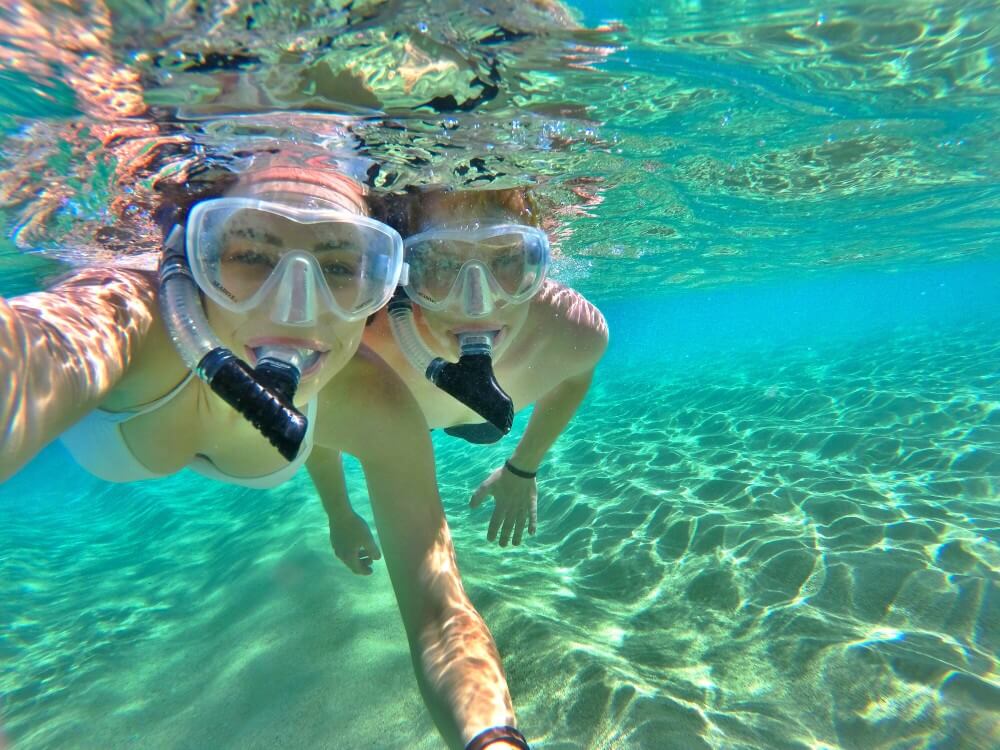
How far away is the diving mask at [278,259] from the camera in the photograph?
2.24 metres

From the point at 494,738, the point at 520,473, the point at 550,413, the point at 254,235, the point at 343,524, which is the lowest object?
the point at 343,524

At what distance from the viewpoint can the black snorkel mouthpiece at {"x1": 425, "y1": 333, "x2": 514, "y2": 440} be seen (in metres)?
2.84

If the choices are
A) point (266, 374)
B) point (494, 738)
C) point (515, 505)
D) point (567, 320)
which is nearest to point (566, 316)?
point (567, 320)

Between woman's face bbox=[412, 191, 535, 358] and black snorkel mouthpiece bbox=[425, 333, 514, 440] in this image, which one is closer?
black snorkel mouthpiece bbox=[425, 333, 514, 440]

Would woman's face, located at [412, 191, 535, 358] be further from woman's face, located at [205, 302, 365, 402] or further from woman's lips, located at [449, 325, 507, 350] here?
woman's face, located at [205, 302, 365, 402]

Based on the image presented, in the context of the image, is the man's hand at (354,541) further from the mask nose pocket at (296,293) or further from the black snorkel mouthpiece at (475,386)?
the mask nose pocket at (296,293)

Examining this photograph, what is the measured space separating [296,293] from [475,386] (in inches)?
42.8

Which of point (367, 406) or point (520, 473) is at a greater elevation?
point (367, 406)

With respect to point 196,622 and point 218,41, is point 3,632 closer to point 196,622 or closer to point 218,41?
point 196,622

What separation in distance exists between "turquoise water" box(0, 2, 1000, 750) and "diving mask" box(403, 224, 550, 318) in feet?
5.73

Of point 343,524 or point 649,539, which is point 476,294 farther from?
point 649,539

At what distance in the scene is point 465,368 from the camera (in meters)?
2.89

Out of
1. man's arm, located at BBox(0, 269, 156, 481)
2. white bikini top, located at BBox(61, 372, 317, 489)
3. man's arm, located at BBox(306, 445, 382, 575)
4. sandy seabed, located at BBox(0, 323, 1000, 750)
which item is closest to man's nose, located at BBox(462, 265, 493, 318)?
white bikini top, located at BBox(61, 372, 317, 489)

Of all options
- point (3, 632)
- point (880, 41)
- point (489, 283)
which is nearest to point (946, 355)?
point (880, 41)
